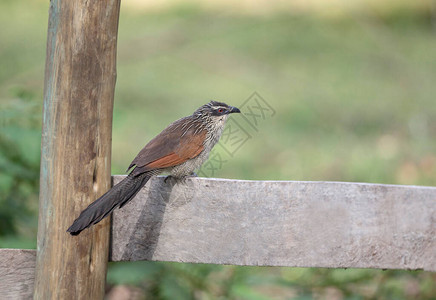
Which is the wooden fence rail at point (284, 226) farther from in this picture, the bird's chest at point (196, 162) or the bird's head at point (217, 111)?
the bird's head at point (217, 111)

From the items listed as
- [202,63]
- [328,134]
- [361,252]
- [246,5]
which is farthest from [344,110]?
[361,252]

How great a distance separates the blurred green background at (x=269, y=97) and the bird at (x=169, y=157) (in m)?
0.88

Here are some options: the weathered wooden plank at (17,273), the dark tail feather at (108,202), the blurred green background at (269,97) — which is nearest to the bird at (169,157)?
the dark tail feather at (108,202)

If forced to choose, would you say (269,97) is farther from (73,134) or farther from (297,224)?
(73,134)

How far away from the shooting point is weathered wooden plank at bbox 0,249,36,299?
2.66 m

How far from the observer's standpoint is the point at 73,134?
2533mm

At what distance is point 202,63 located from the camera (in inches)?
379

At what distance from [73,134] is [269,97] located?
6.07 meters

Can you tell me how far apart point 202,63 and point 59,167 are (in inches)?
285

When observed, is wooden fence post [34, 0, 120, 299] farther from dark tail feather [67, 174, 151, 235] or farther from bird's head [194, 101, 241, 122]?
bird's head [194, 101, 241, 122]

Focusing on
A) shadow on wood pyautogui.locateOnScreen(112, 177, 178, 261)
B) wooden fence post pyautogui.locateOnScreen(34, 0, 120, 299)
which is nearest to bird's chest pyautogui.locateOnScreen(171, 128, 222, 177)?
Answer: shadow on wood pyautogui.locateOnScreen(112, 177, 178, 261)

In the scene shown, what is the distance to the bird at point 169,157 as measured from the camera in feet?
7.93

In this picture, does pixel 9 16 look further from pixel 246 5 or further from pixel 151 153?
pixel 151 153

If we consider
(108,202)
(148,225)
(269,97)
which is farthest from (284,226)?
(269,97)
